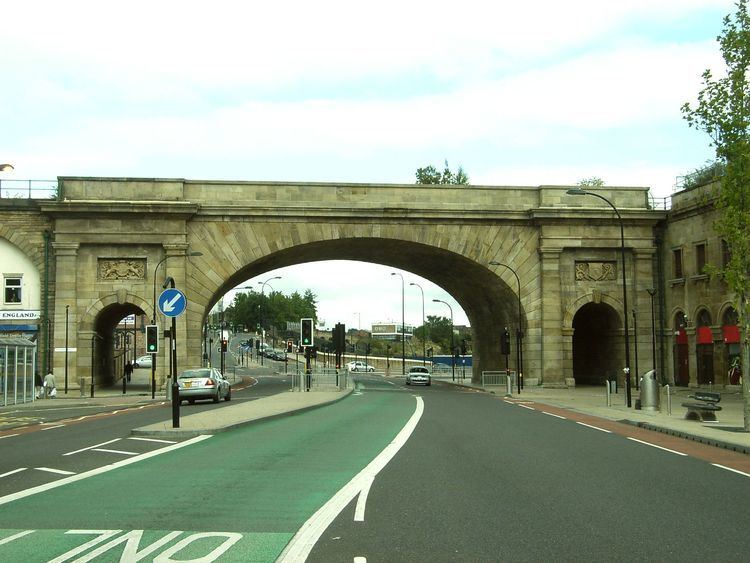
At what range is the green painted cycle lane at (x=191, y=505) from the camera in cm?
720

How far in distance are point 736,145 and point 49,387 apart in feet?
114

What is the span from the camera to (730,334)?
138 feet

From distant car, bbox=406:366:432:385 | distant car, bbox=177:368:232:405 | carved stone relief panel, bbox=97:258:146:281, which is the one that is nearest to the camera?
distant car, bbox=177:368:232:405

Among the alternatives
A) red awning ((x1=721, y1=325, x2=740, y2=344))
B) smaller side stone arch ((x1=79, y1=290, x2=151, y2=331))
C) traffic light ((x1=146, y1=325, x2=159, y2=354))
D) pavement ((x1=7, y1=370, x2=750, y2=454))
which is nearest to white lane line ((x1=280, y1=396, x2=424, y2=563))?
pavement ((x1=7, y1=370, x2=750, y2=454))

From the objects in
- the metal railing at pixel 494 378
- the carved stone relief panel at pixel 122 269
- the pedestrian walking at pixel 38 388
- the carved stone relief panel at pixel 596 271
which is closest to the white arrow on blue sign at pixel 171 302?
the pedestrian walking at pixel 38 388

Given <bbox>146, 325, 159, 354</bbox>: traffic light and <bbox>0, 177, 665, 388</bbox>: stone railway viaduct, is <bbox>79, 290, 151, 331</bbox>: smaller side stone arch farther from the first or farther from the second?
<bbox>146, 325, 159, 354</bbox>: traffic light

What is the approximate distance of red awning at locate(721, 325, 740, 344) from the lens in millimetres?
41500

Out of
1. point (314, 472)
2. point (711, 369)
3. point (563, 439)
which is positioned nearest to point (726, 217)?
point (563, 439)

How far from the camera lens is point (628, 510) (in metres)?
9.16

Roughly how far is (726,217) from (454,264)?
3132 centimetres

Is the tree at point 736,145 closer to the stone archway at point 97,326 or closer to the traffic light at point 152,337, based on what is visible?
the traffic light at point 152,337

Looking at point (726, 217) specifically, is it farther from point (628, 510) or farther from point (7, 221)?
point (7, 221)

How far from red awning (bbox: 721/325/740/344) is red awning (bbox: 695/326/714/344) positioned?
5.25ft

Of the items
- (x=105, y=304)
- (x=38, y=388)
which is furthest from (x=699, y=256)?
(x=38, y=388)
